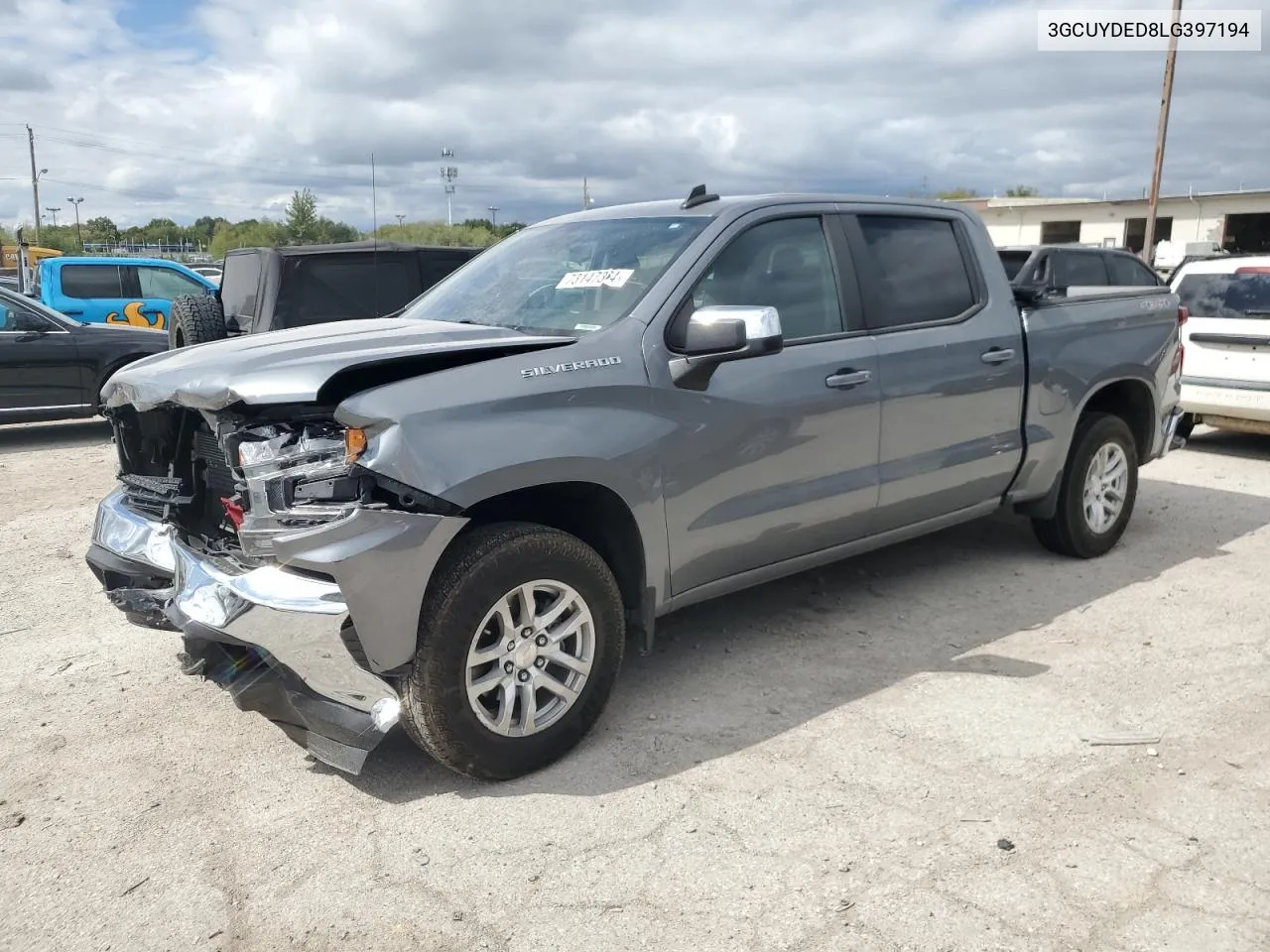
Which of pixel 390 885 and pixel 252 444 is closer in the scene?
pixel 390 885

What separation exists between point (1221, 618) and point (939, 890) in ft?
9.53

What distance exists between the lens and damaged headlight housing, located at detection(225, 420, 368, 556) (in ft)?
10.2

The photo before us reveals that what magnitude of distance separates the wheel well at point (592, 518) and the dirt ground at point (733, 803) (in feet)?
1.90

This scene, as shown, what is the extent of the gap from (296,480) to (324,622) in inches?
17.7

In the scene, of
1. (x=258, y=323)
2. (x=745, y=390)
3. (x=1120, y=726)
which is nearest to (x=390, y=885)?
(x=745, y=390)

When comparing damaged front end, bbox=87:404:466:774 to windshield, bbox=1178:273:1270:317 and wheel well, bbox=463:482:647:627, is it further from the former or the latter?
windshield, bbox=1178:273:1270:317

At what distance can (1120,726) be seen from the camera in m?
3.78

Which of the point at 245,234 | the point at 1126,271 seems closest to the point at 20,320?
the point at 1126,271

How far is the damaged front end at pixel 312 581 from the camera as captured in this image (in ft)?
9.90

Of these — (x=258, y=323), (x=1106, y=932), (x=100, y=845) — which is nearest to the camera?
(x=1106, y=932)

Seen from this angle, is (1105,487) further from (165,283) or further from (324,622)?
(165,283)

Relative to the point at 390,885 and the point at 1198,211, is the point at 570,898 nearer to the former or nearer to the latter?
the point at 390,885

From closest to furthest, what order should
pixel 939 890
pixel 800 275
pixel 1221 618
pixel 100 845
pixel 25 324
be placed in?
pixel 939 890
pixel 100 845
pixel 800 275
pixel 1221 618
pixel 25 324

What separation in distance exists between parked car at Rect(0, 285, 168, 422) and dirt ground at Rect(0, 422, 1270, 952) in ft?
19.6
